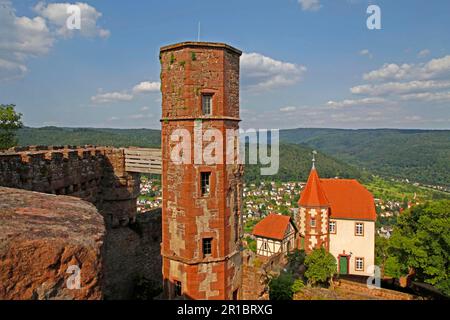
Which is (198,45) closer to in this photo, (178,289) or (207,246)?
(207,246)

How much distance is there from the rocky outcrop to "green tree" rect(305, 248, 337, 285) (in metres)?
21.6

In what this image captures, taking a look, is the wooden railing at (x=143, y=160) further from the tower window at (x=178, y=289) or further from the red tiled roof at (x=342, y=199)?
the red tiled roof at (x=342, y=199)

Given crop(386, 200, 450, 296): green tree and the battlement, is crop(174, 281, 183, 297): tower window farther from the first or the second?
crop(386, 200, 450, 296): green tree

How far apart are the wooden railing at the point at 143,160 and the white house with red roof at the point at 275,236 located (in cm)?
1984

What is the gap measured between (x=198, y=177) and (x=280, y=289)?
10.8m

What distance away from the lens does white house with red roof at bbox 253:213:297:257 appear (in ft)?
101

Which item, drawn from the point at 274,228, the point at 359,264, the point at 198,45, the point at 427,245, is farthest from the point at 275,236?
the point at 198,45

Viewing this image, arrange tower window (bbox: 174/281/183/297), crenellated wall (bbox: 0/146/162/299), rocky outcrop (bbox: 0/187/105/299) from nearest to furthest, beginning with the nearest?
1. rocky outcrop (bbox: 0/187/105/299)
2. tower window (bbox: 174/281/183/297)
3. crenellated wall (bbox: 0/146/162/299)

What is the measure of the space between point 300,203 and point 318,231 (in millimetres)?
2544

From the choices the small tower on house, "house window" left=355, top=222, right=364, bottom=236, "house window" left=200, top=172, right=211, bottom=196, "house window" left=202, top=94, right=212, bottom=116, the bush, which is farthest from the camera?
"house window" left=355, top=222, right=364, bottom=236

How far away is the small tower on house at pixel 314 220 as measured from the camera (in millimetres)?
25109

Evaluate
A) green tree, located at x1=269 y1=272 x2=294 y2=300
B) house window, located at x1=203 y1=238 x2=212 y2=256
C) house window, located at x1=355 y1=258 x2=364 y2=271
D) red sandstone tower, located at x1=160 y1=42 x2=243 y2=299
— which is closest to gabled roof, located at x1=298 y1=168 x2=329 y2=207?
house window, located at x1=355 y1=258 x2=364 y2=271
